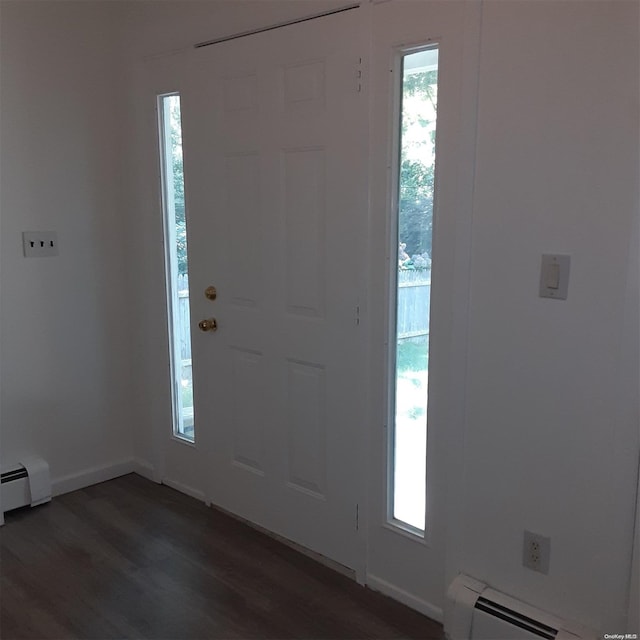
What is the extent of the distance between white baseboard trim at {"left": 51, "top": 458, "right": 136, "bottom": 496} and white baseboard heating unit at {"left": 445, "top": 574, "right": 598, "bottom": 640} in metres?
1.85

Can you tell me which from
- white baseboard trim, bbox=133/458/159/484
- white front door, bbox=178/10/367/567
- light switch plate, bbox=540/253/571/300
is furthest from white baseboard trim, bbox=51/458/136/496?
light switch plate, bbox=540/253/571/300

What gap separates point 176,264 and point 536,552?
6.26 ft

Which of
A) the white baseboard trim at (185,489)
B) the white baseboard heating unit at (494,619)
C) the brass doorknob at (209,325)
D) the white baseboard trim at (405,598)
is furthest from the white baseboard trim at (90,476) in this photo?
the white baseboard heating unit at (494,619)

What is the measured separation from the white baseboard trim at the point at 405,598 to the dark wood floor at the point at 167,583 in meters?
0.03

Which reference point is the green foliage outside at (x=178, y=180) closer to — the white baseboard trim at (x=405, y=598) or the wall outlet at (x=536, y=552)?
the white baseboard trim at (x=405, y=598)

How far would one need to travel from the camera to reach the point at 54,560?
7.92ft

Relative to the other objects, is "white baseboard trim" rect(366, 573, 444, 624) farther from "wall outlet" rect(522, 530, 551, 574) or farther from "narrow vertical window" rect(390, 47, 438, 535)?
"wall outlet" rect(522, 530, 551, 574)

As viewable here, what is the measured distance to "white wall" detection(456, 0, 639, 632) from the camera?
1.55 metres

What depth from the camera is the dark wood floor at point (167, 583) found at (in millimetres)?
2039

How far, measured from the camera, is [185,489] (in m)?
2.98

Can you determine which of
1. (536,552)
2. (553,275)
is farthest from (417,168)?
(536,552)

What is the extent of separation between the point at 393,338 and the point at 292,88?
0.95 m

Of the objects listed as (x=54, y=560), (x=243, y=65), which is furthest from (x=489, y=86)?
(x=54, y=560)

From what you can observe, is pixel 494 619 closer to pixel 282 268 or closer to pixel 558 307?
pixel 558 307
